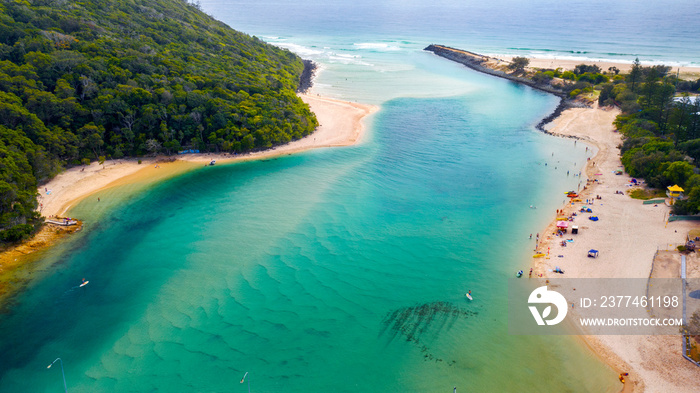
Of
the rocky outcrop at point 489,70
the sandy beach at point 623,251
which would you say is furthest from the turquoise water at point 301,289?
the rocky outcrop at point 489,70

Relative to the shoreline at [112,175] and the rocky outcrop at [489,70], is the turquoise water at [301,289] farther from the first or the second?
the rocky outcrop at [489,70]

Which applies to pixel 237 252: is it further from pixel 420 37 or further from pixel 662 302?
pixel 420 37

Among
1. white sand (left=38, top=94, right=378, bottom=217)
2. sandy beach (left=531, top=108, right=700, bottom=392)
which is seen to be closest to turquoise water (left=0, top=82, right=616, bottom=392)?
sandy beach (left=531, top=108, right=700, bottom=392)

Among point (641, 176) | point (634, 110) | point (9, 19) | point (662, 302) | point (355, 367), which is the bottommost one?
point (355, 367)

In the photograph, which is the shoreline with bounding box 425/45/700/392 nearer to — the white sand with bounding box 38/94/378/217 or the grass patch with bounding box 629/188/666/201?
the grass patch with bounding box 629/188/666/201

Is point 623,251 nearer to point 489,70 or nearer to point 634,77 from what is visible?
point 634,77

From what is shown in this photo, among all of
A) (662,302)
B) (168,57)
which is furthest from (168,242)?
(168,57)

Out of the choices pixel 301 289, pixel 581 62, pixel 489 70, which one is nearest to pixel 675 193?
pixel 301 289
